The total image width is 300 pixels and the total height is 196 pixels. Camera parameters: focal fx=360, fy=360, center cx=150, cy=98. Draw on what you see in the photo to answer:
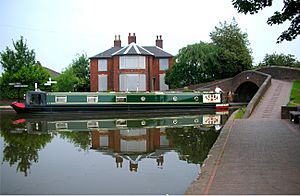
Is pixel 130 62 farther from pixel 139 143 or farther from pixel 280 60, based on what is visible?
pixel 139 143

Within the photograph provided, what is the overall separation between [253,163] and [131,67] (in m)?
33.2

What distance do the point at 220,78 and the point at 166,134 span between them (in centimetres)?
2654

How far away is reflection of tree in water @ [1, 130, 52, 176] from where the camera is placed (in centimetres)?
991

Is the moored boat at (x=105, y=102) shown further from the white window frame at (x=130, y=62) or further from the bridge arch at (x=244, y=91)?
the white window frame at (x=130, y=62)

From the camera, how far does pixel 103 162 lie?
9.75 m

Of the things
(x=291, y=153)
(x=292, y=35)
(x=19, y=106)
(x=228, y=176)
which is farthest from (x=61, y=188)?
(x=19, y=106)

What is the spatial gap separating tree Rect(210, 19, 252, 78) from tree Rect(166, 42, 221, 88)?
1.00m

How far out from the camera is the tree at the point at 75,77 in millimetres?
48000

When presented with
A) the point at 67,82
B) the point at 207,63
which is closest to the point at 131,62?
the point at 207,63

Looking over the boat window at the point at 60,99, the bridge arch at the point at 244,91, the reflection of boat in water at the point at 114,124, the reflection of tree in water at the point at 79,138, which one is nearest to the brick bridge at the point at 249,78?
the bridge arch at the point at 244,91

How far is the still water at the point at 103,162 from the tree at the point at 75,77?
32.8 m

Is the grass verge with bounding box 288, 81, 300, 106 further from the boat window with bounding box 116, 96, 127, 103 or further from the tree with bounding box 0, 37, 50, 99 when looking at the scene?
the tree with bounding box 0, 37, 50, 99

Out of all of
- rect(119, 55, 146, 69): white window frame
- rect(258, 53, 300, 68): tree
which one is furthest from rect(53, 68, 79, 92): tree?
rect(258, 53, 300, 68): tree

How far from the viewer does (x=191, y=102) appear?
31219 mm
